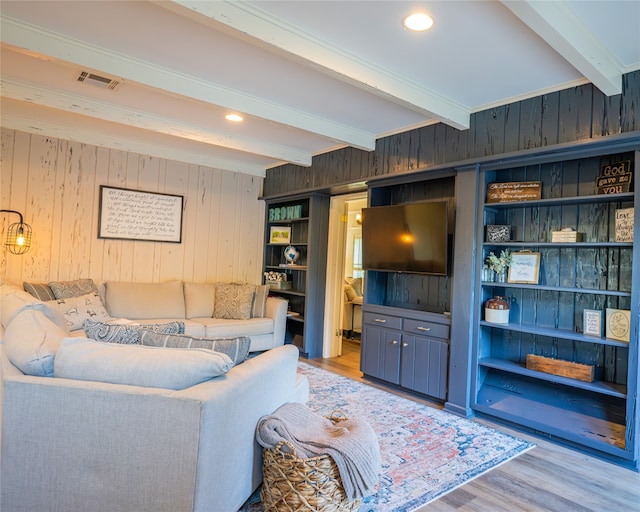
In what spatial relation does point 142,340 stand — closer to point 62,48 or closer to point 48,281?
point 62,48

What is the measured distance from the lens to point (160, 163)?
16.9 feet

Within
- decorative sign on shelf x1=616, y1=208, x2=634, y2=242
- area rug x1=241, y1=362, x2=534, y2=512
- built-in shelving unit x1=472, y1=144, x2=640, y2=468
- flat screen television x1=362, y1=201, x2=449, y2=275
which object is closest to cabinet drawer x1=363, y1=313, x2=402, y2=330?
flat screen television x1=362, y1=201, x2=449, y2=275

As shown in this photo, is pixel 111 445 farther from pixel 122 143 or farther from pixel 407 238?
pixel 122 143

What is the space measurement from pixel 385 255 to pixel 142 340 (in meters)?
2.60

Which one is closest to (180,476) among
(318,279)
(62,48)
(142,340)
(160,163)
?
(142,340)

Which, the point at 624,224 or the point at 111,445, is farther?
the point at 624,224

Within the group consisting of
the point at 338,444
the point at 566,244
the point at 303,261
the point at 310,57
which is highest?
the point at 310,57

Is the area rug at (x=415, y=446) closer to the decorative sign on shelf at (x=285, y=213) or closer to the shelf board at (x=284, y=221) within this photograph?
the shelf board at (x=284, y=221)

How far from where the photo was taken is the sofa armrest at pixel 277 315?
505 centimetres

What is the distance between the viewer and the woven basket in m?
1.75

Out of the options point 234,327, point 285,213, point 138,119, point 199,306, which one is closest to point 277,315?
point 234,327

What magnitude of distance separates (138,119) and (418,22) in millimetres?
2805

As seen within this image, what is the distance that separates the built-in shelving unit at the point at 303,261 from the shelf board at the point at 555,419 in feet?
7.43

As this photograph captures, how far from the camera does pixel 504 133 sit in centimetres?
319
